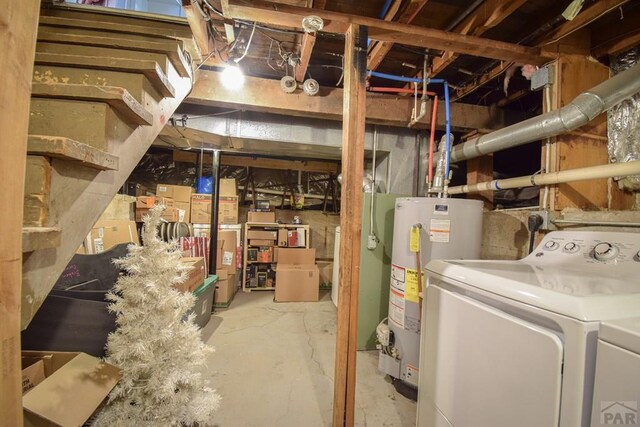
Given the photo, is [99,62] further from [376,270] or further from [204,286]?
[376,270]

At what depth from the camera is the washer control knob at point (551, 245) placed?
1206 millimetres

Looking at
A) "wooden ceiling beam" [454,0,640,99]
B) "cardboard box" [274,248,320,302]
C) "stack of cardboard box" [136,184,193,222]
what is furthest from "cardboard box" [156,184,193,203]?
"wooden ceiling beam" [454,0,640,99]

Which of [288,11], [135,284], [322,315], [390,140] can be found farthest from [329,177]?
[135,284]

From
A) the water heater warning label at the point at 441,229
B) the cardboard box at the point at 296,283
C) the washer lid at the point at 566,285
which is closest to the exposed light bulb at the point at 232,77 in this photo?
the water heater warning label at the point at 441,229

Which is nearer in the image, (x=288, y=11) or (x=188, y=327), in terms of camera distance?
(x=288, y=11)

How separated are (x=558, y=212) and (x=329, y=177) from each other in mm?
3207

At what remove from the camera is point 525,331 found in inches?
27.2

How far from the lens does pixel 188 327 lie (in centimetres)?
141

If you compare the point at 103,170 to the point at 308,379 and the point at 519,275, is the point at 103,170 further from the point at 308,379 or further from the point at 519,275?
the point at 308,379

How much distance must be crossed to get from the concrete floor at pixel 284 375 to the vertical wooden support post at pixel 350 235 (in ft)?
1.35

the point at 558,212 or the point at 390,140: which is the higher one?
the point at 390,140

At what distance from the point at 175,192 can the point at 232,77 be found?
92.3 inches

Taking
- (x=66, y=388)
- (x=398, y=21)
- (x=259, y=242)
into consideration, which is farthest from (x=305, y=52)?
(x=259, y=242)

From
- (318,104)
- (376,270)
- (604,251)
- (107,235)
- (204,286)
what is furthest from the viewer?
(107,235)
